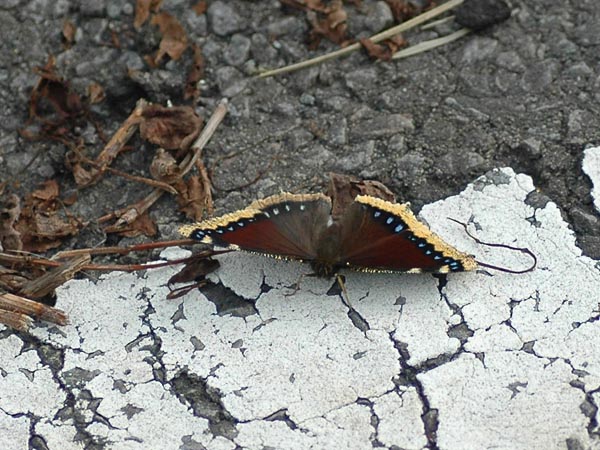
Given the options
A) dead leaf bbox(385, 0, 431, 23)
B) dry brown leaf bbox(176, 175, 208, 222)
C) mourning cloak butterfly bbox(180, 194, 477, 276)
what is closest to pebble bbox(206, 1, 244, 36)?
dead leaf bbox(385, 0, 431, 23)

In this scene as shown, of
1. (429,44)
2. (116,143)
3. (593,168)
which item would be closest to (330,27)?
(429,44)

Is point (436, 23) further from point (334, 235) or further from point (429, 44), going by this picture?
point (334, 235)

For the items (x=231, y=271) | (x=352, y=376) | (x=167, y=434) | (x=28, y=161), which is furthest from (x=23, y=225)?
(x=352, y=376)

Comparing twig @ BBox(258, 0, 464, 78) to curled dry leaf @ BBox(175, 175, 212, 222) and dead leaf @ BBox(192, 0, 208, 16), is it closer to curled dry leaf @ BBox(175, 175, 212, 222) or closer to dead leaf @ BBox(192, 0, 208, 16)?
dead leaf @ BBox(192, 0, 208, 16)

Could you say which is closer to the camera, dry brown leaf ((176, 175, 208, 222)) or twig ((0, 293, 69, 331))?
twig ((0, 293, 69, 331))

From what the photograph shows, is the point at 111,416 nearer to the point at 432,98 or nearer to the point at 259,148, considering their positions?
the point at 259,148
